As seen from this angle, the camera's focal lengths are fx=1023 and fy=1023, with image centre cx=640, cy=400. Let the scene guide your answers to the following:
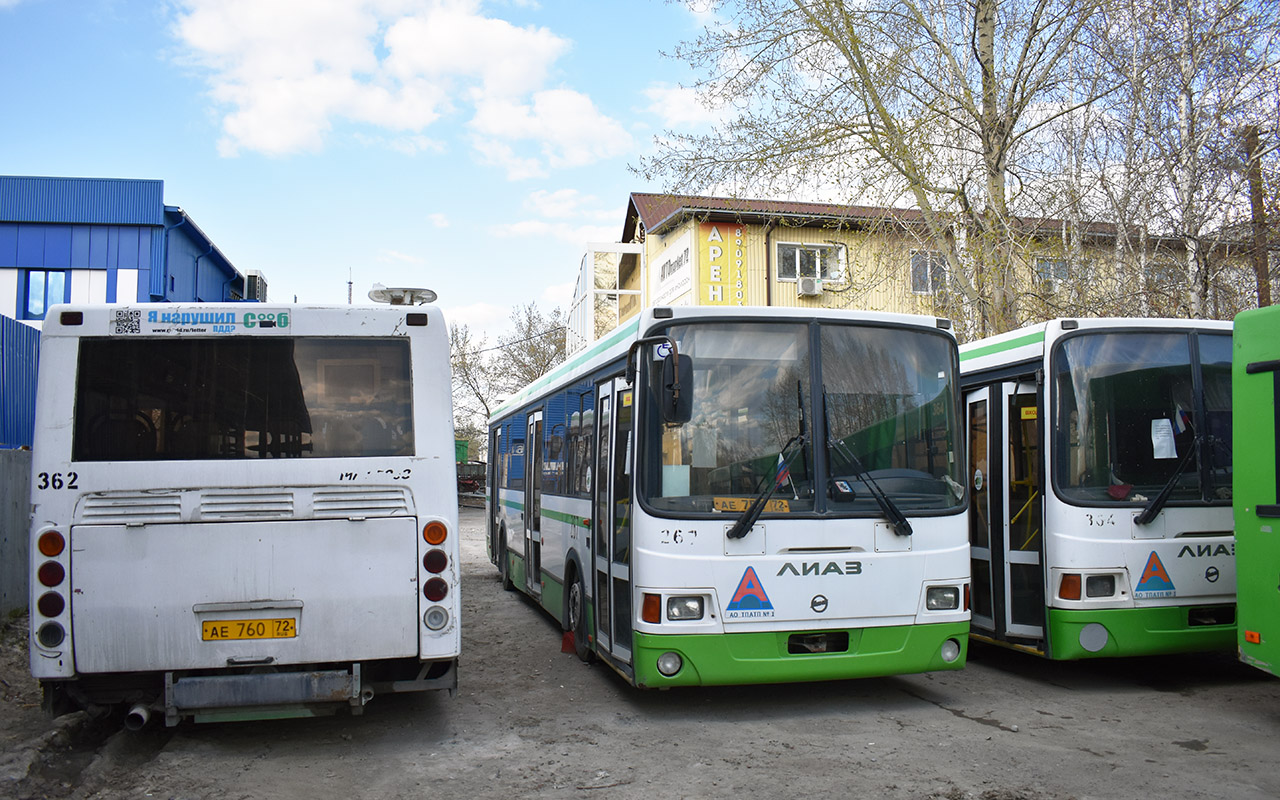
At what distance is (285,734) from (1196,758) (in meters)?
5.75

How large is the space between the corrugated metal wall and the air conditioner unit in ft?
65.9

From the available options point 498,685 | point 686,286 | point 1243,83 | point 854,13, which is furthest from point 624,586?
point 686,286

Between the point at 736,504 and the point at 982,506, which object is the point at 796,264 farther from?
the point at 736,504

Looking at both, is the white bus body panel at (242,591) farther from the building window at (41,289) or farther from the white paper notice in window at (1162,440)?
the building window at (41,289)

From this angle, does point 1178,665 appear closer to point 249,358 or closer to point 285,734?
point 285,734

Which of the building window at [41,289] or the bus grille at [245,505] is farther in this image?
the building window at [41,289]

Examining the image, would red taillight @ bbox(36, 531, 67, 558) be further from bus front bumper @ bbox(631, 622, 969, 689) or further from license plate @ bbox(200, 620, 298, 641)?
bus front bumper @ bbox(631, 622, 969, 689)

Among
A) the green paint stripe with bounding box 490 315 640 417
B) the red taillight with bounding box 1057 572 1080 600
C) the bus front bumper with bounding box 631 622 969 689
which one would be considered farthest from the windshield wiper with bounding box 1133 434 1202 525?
the green paint stripe with bounding box 490 315 640 417

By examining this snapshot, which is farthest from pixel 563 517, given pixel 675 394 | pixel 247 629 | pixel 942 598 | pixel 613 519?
pixel 247 629

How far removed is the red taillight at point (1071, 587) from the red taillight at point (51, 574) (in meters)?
6.78

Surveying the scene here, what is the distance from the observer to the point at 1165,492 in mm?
7785

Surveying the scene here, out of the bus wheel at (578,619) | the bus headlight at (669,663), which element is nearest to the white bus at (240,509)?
the bus headlight at (669,663)

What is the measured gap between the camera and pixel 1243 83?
13.7 metres

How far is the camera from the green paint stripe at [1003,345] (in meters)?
8.27
